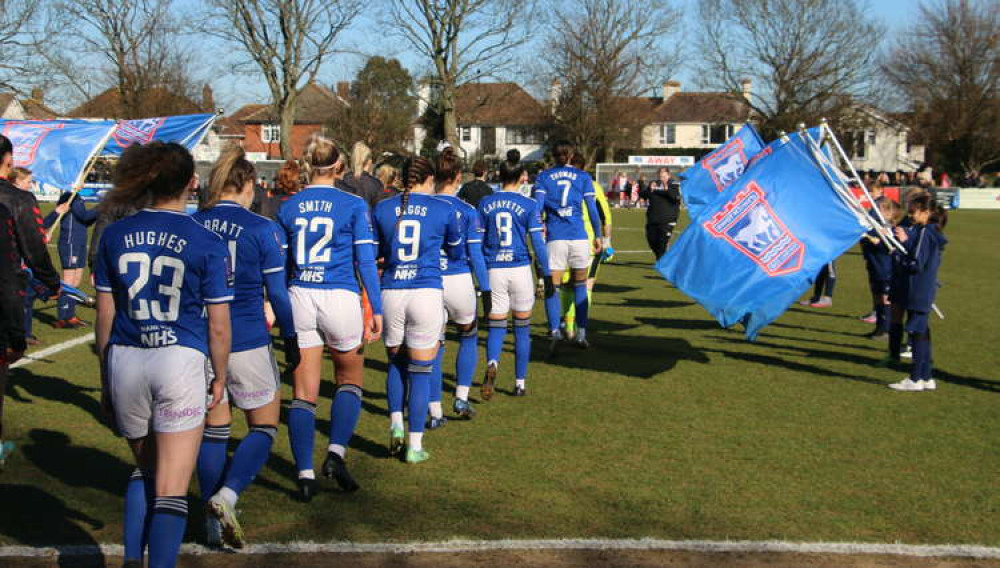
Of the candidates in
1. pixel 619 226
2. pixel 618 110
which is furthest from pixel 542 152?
pixel 619 226

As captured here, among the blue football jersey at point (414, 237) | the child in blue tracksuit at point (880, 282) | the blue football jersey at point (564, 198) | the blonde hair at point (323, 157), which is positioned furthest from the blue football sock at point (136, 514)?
the child in blue tracksuit at point (880, 282)

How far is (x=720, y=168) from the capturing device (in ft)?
42.0

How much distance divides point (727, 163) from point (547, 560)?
892 cm

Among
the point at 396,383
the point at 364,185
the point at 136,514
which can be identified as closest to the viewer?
the point at 136,514

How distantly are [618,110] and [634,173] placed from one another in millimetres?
17188

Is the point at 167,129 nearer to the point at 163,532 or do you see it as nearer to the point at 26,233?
the point at 26,233

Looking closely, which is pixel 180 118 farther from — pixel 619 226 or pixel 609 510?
pixel 619 226

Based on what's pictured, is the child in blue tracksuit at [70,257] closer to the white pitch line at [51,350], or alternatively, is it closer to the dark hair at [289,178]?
the white pitch line at [51,350]

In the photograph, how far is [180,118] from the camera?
420 inches

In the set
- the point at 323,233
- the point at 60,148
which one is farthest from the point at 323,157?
the point at 60,148

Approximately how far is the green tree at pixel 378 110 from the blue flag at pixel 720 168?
152 ft

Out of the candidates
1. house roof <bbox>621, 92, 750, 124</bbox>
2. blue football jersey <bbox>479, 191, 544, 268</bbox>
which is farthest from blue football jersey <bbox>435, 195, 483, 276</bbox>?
house roof <bbox>621, 92, 750, 124</bbox>

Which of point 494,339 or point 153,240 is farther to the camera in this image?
point 494,339

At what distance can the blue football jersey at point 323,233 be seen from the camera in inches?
226
